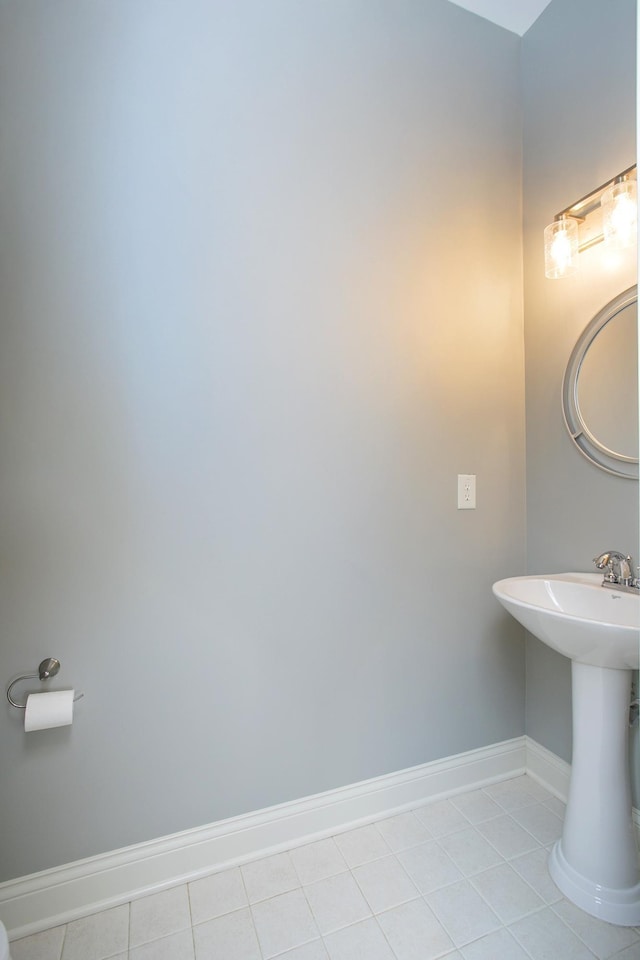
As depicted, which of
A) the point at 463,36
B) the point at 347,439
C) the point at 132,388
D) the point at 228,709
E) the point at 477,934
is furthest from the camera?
the point at 463,36

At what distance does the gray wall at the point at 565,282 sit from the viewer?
4.64 feet

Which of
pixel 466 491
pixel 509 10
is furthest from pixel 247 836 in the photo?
pixel 509 10

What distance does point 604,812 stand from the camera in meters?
1.22

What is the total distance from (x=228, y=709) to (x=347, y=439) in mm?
861

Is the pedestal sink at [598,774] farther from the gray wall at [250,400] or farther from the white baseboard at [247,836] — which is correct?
the gray wall at [250,400]

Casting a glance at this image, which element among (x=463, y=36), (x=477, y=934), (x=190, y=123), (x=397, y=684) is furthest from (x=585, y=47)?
(x=477, y=934)

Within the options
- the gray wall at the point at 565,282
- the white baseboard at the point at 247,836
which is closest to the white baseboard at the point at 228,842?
the white baseboard at the point at 247,836

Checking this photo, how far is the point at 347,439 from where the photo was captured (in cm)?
148

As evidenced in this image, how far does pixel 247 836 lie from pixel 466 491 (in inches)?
49.4

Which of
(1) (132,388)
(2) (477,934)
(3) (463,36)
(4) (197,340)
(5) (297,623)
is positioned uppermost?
(3) (463,36)

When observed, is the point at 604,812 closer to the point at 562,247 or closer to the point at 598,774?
the point at 598,774

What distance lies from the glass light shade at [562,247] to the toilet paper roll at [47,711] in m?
1.80

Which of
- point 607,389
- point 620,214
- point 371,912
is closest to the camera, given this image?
point 371,912

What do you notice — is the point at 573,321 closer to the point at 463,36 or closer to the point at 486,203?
the point at 486,203
